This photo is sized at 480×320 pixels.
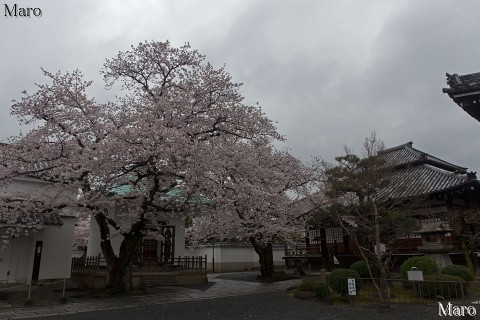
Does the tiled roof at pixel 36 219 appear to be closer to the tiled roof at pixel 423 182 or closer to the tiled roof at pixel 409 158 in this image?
the tiled roof at pixel 423 182

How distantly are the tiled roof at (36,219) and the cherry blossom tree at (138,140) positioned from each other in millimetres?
3783

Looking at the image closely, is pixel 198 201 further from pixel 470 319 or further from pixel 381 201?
pixel 470 319

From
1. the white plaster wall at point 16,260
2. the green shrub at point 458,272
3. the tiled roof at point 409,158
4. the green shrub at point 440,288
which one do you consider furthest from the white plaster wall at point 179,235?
the green shrub at point 458,272

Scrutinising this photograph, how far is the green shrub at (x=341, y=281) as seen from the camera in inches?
554

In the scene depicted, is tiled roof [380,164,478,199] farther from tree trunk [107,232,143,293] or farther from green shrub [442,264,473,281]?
tree trunk [107,232,143,293]

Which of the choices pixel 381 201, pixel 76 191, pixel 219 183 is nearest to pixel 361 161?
pixel 381 201

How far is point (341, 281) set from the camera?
14.2 metres

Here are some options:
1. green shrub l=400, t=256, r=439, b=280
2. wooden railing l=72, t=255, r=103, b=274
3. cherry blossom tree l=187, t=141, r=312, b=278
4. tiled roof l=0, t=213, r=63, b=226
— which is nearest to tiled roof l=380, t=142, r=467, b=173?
cherry blossom tree l=187, t=141, r=312, b=278

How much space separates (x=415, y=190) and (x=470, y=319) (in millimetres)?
11746

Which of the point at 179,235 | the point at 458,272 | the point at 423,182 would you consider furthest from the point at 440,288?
the point at 179,235

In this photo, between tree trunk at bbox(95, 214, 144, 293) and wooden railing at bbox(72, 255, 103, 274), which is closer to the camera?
tree trunk at bbox(95, 214, 144, 293)

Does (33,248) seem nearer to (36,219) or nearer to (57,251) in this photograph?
(57,251)

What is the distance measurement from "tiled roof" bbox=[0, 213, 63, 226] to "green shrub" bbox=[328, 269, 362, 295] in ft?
48.9

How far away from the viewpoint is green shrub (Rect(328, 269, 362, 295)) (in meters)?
14.1
